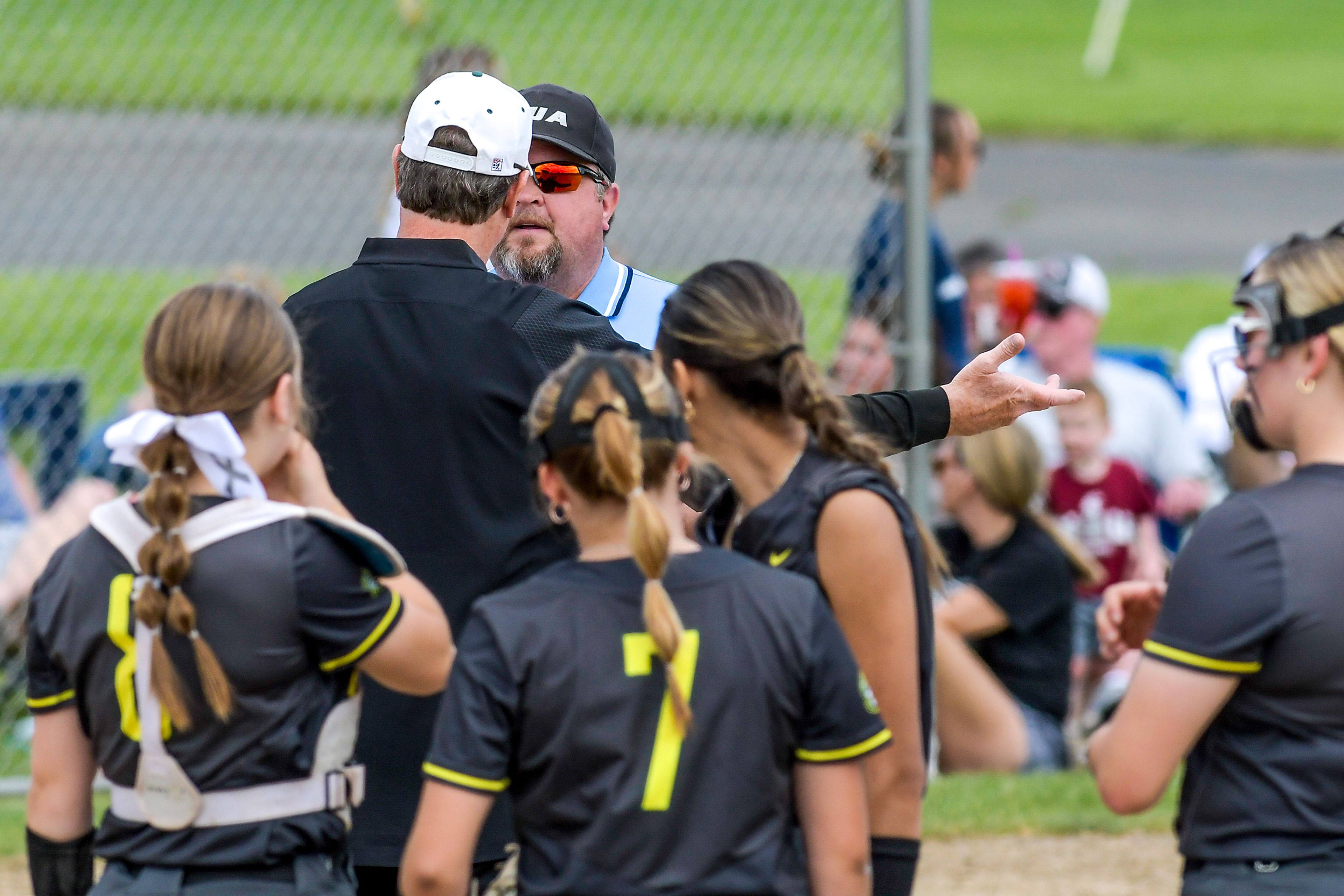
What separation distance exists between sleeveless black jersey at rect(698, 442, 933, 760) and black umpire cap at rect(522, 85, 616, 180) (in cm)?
92

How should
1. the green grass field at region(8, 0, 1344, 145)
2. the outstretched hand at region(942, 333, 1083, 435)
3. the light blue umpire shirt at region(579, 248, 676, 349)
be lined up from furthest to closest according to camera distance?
the green grass field at region(8, 0, 1344, 145), the light blue umpire shirt at region(579, 248, 676, 349), the outstretched hand at region(942, 333, 1083, 435)

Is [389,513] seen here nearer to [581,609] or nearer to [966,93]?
[581,609]

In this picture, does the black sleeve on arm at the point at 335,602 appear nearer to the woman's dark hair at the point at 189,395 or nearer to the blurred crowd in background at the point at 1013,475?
the woman's dark hair at the point at 189,395

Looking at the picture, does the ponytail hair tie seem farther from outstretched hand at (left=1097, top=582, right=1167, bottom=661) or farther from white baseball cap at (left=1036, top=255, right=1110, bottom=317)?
white baseball cap at (left=1036, top=255, right=1110, bottom=317)

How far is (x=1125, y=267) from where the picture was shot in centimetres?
1722

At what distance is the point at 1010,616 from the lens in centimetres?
580

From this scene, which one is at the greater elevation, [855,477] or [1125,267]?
[855,477]

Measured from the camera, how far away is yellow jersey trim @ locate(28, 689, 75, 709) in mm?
2426

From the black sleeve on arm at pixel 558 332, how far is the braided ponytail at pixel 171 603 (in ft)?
2.08

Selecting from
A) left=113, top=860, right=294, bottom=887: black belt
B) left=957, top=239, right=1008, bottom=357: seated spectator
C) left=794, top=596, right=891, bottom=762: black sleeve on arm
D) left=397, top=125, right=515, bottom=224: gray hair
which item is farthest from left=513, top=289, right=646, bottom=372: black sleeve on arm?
left=957, top=239, right=1008, bottom=357: seated spectator

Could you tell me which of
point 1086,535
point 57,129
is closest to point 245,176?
point 57,129

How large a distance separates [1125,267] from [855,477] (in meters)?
15.3

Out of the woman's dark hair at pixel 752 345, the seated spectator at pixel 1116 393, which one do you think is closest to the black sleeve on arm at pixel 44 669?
the woman's dark hair at pixel 752 345

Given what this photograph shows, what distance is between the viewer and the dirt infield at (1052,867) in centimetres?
471
